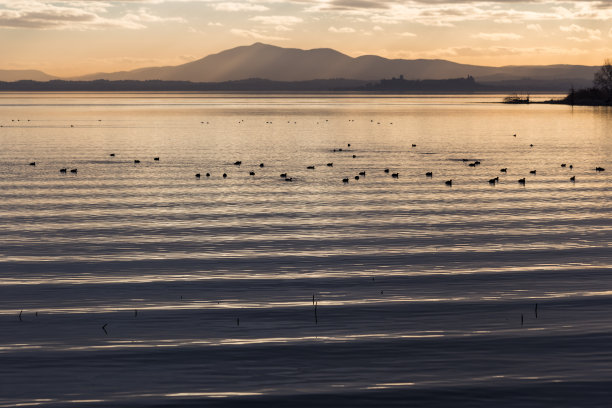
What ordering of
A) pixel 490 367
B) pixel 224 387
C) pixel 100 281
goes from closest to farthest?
pixel 224 387 → pixel 490 367 → pixel 100 281

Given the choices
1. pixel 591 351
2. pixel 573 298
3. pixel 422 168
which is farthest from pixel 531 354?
pixel 422 168

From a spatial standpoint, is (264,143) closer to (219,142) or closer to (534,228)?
(219,142)

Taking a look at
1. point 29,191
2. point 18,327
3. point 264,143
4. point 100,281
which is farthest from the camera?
point 264,143

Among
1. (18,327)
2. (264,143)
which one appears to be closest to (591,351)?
(18,327)

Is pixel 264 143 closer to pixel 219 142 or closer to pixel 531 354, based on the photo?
pixel 219 142

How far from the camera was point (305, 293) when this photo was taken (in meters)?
20.5

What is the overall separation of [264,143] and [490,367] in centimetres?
7593

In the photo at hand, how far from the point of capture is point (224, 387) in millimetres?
13664

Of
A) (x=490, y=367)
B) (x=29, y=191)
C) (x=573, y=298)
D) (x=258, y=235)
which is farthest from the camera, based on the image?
(x=29, y=191)

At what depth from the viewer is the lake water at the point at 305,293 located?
1384cm

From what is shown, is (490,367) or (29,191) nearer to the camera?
(490,367)

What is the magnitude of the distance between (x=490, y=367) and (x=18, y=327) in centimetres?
1026

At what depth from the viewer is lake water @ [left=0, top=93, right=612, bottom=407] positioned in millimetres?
13836

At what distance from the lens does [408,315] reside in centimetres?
1833
